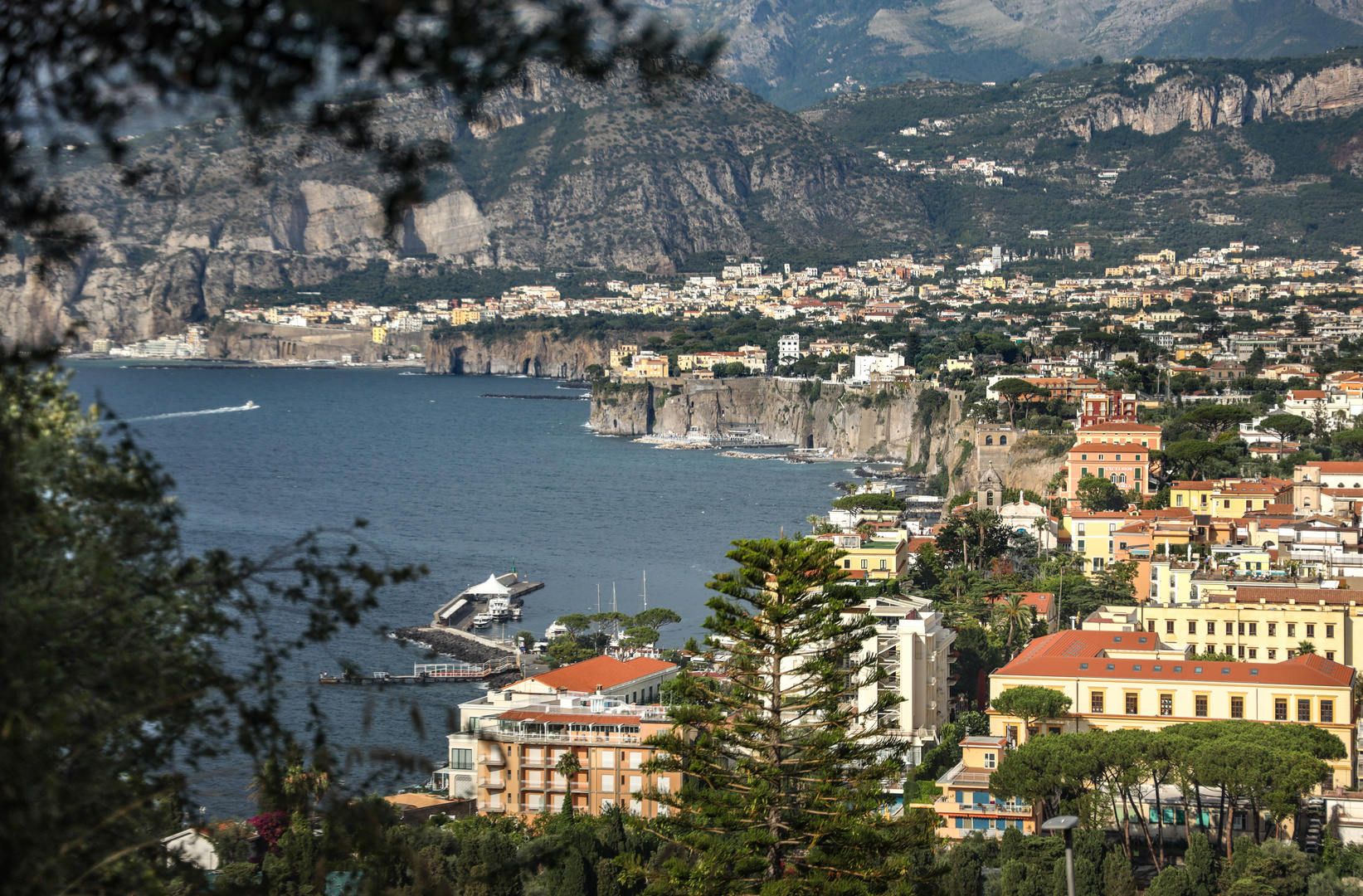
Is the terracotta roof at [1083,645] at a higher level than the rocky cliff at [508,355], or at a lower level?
lower

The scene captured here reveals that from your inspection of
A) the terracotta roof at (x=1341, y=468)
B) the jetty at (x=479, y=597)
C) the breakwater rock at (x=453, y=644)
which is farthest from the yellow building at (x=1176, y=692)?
the terracotta roof at (x=1341, y=468)

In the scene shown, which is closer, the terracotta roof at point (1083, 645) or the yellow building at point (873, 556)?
the terracotta roof at point (1083, 645)

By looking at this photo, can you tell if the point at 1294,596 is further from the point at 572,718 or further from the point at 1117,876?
the point at 572,718

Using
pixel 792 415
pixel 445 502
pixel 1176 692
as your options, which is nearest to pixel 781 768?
pixel 1176 692

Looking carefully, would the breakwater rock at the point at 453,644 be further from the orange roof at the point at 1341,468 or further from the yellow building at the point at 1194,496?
the orange roof at the point at 1341,468

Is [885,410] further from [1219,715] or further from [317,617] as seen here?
[317,617]

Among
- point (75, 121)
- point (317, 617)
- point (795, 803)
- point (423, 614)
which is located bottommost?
point (423, 614)

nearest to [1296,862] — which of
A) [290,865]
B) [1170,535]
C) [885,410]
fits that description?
[290,865]

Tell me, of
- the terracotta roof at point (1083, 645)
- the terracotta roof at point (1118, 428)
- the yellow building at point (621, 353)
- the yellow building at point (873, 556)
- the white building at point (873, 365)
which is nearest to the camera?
the terracotta roof at point (1083, 645)
